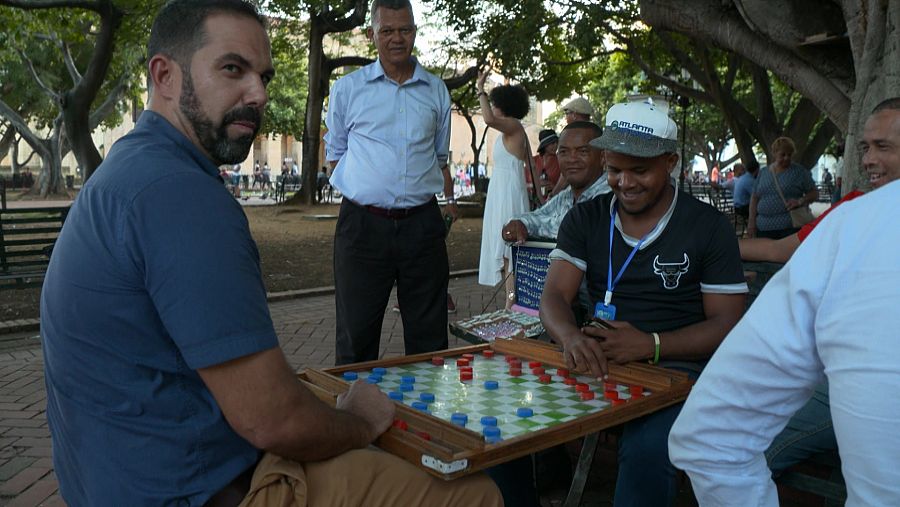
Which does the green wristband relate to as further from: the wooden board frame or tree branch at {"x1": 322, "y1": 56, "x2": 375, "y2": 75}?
tree branch at {"x1": 322, "y1": 56, "x2": 375, "y2": 75}

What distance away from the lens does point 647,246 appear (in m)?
3.08

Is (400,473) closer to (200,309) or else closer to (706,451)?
(200,309)

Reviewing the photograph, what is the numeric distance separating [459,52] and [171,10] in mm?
26228

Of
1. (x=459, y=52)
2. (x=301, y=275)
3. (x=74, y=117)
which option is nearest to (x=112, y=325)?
(x=301, y=275)

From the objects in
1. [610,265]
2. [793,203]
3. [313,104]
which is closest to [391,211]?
[610,265]

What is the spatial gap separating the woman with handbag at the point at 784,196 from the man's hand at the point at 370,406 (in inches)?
323

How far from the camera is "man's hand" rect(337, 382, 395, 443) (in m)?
2.03

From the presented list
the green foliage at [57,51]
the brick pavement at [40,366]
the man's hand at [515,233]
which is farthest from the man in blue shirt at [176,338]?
the green foliage at [57,51]

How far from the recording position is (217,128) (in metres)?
2.00

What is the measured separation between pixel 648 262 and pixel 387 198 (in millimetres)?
1600

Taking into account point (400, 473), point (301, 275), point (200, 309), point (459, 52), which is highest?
point (459, 52)

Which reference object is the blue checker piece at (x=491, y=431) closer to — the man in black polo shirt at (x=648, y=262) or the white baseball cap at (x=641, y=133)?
the man in black polo shirt at (x=648, y=262)

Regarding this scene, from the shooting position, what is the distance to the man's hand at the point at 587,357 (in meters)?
2.65

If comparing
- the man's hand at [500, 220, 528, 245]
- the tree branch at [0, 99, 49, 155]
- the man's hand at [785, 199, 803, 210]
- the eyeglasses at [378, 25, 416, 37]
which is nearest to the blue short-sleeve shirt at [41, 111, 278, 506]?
the eyeglasses at [378, 25, 416, 37]
